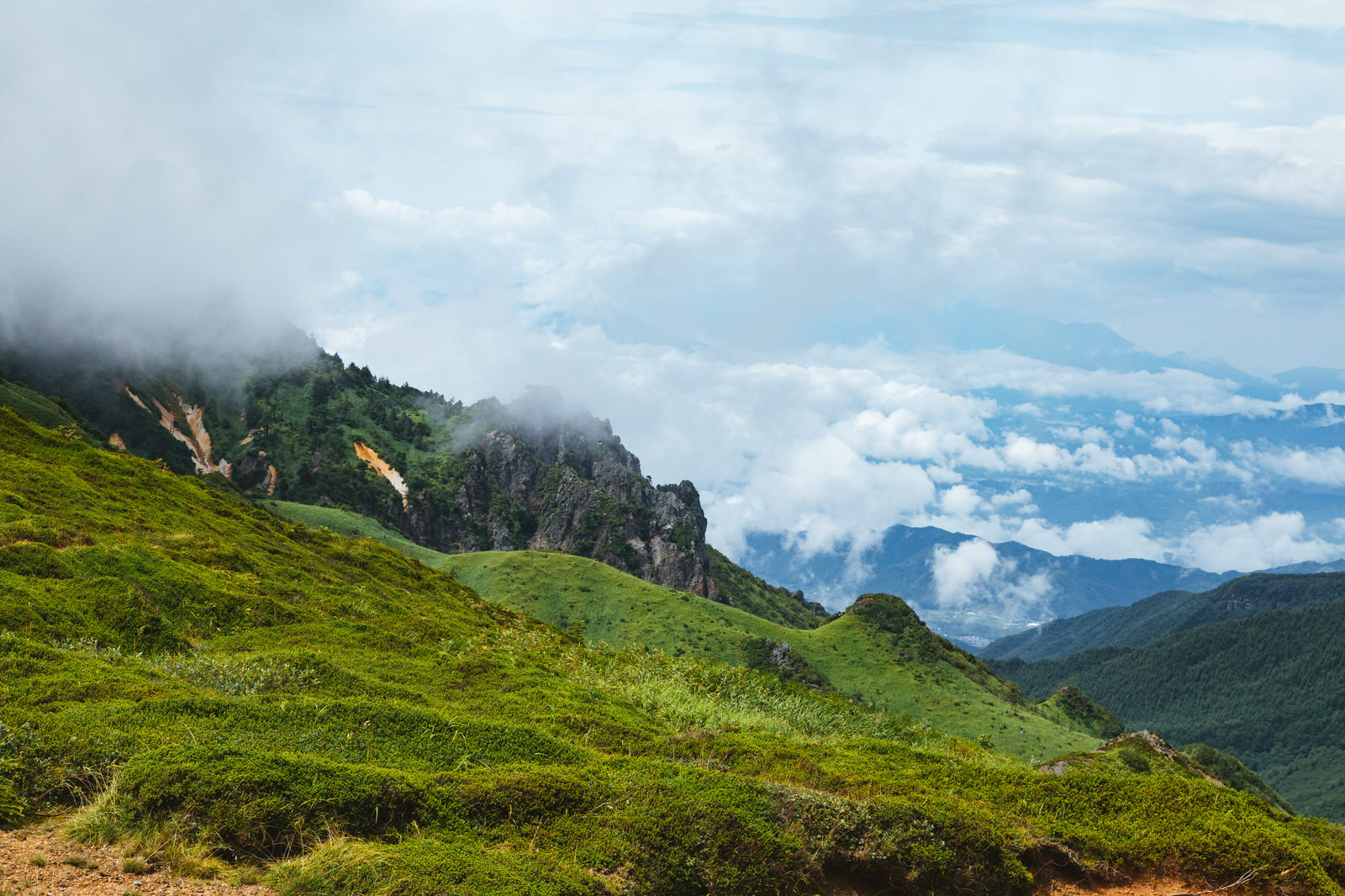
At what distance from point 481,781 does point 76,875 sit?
17.4ft

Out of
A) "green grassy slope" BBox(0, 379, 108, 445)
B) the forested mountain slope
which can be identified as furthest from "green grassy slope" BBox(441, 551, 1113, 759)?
the forested mountain slope

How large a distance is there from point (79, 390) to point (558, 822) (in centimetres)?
18250

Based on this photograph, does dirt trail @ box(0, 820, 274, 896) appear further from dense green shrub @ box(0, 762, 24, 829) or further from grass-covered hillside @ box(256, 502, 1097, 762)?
grass-covered hillside @ box(256, 502, 1097, 762)

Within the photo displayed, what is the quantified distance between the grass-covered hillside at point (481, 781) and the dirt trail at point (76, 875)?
264mm

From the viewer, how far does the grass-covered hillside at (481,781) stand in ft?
38.9

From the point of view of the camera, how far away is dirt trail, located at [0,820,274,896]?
10.3 m

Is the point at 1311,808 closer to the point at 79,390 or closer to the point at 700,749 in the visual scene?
the point at 700,749

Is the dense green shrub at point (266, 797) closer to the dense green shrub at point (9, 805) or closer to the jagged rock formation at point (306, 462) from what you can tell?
the dense green shrub at point (9, 805)

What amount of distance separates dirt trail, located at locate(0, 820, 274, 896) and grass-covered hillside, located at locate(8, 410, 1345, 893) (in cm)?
26

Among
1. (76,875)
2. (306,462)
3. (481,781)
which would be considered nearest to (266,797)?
(76,875)

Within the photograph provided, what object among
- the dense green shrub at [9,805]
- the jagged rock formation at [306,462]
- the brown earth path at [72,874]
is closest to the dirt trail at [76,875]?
the brown earth path at [72,874]

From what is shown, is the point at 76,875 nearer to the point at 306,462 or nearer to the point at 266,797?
the point at 266,797

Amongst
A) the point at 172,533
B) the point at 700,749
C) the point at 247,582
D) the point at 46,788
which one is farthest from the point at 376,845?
the point at 172,533

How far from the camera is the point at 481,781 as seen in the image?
13789 millimetres
